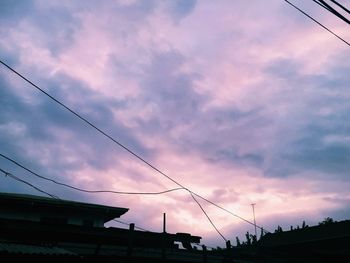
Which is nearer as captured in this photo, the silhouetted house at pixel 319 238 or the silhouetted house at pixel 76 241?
the silhouetted house at pixel 76 241

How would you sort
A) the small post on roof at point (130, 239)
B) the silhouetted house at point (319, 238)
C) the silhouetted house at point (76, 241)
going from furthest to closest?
the silhouetted house at point (319, 238) → the small post on roof at point (130, 239) → the silhouetted house at point (76, 241)

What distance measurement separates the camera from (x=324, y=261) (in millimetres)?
13742

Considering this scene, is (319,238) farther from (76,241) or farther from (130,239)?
(76,241)

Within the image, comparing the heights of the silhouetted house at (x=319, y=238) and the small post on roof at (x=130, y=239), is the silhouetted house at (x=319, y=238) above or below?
above

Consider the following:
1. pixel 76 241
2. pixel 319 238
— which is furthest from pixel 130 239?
pixel 319 238

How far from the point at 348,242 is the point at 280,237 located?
17.7ft

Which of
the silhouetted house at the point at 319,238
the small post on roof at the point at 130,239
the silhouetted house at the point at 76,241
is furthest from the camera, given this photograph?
the silhouetted house at the point at 319,238

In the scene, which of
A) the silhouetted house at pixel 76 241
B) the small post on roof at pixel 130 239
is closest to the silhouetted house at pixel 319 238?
the silhouetted house at pixel 76 241

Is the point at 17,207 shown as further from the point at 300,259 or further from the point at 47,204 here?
the point at 300,259

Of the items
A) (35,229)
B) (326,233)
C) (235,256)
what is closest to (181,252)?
(235,256)

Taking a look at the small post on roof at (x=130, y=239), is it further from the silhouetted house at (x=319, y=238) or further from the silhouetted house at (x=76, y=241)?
the silhouetted house at (x=319, y=238)

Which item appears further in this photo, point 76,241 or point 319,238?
point 319,238

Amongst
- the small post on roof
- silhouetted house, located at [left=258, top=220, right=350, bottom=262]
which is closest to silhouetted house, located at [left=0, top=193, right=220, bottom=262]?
the small post on roof

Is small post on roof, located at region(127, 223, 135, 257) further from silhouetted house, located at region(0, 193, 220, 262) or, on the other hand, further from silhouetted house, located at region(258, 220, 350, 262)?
silhouetted house, located at region(258, 220, 350, 262)
